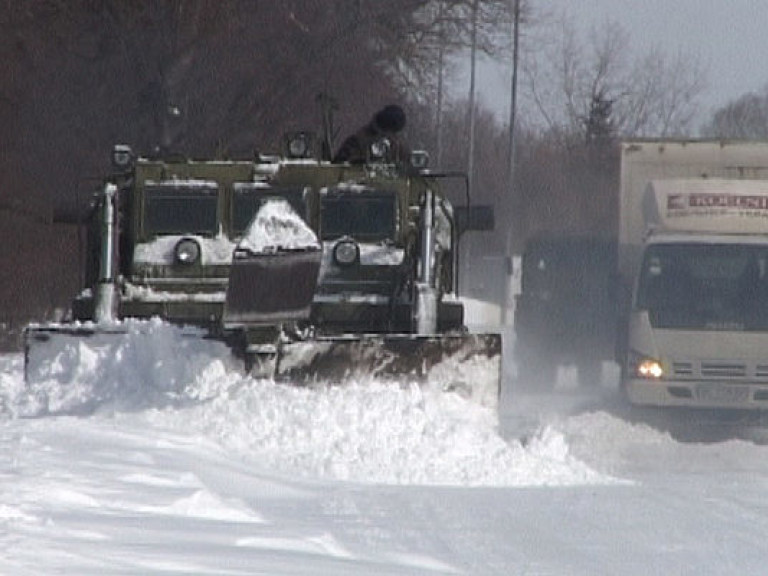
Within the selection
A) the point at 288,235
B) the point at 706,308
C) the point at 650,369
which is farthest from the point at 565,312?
the point at 288,235

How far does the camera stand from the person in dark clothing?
16266 millimetres

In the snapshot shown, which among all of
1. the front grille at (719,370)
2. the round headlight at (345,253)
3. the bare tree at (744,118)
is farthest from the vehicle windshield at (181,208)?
the bare tree at (744,118)

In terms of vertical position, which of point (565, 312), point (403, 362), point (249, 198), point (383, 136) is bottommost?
point (403, 362)

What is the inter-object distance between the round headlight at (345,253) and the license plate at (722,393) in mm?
4738

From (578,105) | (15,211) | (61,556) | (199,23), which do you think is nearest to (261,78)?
(199,23)

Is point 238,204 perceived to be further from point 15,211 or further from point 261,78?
point 261,78

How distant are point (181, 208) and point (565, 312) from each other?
12.8 metres

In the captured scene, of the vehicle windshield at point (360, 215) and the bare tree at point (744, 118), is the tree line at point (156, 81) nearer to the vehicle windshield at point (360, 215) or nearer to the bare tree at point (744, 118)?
the vehicle windshield at point (360, 215)

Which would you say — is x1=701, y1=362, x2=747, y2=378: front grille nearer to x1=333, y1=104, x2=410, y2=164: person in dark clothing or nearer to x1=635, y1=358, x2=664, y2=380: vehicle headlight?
x1=635, y1=358, x2=664, y2=380: vehicle headlight

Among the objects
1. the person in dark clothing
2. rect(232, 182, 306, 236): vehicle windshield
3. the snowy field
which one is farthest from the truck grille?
rect(232, 182, 306, 236): vehicle windshield

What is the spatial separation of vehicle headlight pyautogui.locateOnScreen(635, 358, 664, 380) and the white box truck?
10mm

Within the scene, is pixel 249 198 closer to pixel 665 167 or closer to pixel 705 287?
pixel 705 287

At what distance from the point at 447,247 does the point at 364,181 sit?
907 millimetres

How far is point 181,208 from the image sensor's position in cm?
1616
